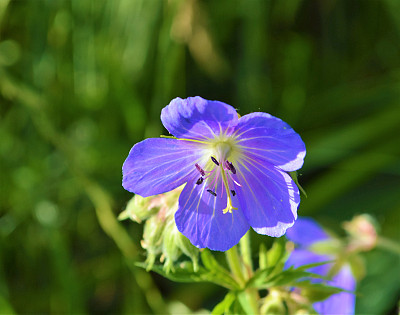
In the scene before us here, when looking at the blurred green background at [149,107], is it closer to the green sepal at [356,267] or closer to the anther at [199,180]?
the green sepal at [356,267]

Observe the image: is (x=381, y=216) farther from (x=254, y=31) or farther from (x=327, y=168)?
(x=254, y=31)

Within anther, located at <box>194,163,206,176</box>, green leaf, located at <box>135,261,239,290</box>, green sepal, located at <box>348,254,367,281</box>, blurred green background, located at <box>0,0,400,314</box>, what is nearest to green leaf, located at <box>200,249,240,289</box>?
green leaf, located at <box>135,261,239,290</box>

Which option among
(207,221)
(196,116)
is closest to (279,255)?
(207,221)

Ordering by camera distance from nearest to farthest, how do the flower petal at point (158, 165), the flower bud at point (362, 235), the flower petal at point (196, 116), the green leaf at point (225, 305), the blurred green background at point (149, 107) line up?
the flower petal at point (196, 116) < the flower petal at point (158, 165) < the green leaf at point (225, 305) < the flower bud at point (362, 235) < the blurred green background at point (149, 107)

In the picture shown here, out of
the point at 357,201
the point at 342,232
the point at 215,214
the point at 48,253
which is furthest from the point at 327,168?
the point at 215,214

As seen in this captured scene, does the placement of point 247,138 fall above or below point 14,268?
above

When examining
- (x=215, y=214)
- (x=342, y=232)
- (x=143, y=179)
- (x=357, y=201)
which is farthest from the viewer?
(x=357, y=201)

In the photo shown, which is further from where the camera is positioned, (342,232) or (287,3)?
(287,3)

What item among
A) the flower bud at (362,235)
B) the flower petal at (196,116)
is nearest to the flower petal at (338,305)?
the flower bud at (362,235)
